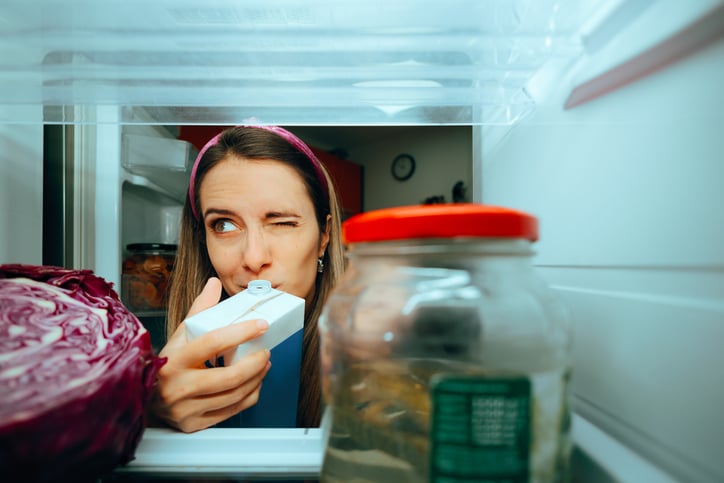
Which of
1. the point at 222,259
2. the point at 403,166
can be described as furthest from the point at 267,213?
the point at 403,166

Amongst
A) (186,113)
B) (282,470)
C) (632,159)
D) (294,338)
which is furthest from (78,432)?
(632,159)

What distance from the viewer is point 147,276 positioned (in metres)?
0.83

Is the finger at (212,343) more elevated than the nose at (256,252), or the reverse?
the nose at (256,252)

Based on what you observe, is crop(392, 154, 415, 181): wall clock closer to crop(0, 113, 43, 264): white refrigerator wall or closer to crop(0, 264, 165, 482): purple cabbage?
crop(0, 113, 43, 264): white refrigerator wall

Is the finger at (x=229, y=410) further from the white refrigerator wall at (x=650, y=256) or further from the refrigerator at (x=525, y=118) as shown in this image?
the white refrigerator wall at (x=650, y=256)

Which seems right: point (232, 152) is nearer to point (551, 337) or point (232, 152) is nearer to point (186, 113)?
point (186, 113)

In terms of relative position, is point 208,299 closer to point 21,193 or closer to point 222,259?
point 222,259

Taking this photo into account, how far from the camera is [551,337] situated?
0.32 meters

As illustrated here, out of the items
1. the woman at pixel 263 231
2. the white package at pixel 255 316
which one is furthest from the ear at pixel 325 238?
the white package at pixel 255 316

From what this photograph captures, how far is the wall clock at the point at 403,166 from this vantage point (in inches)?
103

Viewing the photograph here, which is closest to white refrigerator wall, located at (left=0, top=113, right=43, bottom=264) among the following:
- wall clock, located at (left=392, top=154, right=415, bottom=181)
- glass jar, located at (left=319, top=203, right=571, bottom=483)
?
glass jar, located at (left=319, top=203, right=571, bottom=483)

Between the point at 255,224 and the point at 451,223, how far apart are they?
54cm

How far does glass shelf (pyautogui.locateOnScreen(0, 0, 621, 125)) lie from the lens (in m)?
0.45

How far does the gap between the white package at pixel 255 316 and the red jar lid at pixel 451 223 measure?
0.31m
